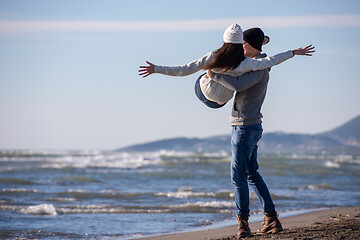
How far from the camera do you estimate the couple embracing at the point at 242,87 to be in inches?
175

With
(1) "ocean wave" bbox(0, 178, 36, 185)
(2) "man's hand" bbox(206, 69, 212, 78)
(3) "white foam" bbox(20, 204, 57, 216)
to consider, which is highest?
(2) "man's hand" bbox(206, 69, 212, 78)

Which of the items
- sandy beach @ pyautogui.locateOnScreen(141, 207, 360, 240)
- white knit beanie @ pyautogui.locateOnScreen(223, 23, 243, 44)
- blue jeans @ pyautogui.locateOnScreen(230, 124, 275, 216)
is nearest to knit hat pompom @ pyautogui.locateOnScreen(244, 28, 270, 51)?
white knit beanie @ pyautogui.locateOnScreen(223, 23, 243, 44)

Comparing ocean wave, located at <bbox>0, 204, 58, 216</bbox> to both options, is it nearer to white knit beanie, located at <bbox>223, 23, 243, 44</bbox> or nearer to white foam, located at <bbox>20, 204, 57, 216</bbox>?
white foam, located at <bbox>20, 204, 57, 216</bbox>

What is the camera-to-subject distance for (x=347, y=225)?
5.34 metres

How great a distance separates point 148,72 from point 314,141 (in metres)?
125

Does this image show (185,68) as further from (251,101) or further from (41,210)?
(41,210)

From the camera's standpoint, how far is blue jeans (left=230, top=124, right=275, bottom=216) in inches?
185

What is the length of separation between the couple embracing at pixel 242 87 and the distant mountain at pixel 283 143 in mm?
84030

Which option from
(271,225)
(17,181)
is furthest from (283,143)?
(271,225)

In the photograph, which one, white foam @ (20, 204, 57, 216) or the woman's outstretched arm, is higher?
the woman's outstretched arm

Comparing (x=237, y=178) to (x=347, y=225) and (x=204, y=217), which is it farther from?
(x=204, y=217)

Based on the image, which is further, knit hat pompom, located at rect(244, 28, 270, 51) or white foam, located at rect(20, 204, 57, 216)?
white foam, located at rect(20, 204, 57, 216)

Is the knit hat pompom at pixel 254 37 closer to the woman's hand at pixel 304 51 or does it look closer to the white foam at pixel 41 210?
the woman's hand at pixel 304 51

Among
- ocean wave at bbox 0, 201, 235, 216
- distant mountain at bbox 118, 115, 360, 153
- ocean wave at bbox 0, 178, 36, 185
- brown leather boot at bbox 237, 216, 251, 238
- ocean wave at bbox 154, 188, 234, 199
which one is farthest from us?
distant mountain at bbox 118, 115, 360, 153
